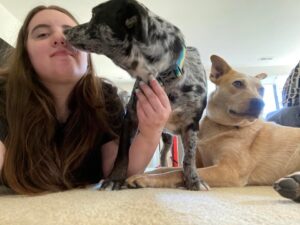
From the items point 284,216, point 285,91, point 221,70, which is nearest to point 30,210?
point 284,216

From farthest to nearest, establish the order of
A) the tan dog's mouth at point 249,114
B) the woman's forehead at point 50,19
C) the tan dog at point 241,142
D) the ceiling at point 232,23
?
the ceiling at point 232,23, the tan dog's mouth at point 249,114, the tan dog at point 241,142, the woman's forehead at point 50,19

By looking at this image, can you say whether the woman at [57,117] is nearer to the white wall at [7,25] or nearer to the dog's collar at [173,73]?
the dog's collar at [173,73]

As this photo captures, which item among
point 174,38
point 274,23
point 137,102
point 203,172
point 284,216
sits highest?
point 274,23

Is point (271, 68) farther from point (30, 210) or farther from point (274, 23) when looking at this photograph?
point (30, 210)

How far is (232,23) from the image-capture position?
14.3ft

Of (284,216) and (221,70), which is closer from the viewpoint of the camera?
(284,216)

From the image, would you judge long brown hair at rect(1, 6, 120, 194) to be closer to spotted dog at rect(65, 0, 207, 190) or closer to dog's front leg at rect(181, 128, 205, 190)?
spotted dog at rect(65, 0, 207, 190)

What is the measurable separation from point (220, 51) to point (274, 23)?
48.7 inches

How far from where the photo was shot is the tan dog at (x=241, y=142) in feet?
4.71

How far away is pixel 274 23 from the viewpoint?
4.40 m

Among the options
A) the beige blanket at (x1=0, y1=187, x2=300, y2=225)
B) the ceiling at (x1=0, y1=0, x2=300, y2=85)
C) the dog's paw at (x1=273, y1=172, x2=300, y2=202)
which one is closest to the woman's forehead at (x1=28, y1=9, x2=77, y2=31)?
the beige blanket at (x1=0, y1=187, x2=300, y2=225)

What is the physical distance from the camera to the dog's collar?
114 centimetres

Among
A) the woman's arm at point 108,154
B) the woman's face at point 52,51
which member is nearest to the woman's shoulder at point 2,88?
the woman's face at point 52,51

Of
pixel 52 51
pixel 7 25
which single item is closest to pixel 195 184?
pixel 52 51
